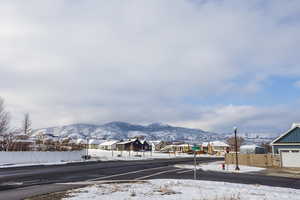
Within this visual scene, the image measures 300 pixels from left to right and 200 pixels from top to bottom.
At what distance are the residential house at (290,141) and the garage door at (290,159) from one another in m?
0.41

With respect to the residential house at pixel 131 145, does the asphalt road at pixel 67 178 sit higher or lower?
A: lower

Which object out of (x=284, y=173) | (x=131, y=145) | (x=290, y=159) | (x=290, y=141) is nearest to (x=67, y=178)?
(x=284, y=173)

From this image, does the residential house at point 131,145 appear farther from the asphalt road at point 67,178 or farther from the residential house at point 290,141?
the asphalt road at point 67,178

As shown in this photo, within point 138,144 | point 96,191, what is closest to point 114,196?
point 96,191

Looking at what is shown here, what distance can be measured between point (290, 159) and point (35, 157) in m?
→ 33.3

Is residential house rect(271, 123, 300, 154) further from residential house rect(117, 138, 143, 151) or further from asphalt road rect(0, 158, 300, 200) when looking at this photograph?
residential house rect(117, 138, 143, 151)

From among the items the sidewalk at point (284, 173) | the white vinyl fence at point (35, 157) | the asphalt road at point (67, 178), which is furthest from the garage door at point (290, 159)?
the white vinyl fence at point (35, 157)

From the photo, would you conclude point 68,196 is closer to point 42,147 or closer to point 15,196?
point 15,196

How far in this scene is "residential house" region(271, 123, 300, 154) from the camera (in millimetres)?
36062

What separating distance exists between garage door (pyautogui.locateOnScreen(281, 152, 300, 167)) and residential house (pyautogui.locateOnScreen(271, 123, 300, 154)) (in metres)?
0.41

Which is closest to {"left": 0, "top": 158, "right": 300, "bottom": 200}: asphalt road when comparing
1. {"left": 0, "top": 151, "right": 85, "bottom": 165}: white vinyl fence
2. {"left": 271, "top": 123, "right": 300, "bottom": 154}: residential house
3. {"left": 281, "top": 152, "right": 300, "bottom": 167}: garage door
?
{"left": 0, "top": 151, "right": 85, "bottom": 165}: white vinyl fence

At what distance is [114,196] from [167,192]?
106 inches

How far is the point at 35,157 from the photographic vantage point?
127 ft

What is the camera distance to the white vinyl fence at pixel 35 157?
3525cm
